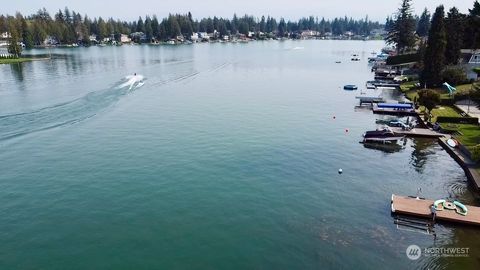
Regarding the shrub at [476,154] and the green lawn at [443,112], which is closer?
the shrub at [476,154]

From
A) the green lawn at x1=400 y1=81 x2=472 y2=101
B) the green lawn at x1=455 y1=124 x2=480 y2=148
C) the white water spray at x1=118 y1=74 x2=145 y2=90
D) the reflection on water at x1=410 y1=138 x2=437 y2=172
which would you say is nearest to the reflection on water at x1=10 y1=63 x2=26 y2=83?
the white water spray at x1=118 y1=74 x2=145 y2=90

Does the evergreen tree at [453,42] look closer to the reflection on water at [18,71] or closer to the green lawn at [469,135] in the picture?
the green lawn at [469,135]

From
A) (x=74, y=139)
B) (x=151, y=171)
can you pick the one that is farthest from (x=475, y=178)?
(x=74, y=139)

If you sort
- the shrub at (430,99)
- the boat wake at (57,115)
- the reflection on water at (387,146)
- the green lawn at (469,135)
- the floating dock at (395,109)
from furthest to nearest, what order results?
the floating dock at (395,109)
the shrub at (430,99)
the boat wake at (57,115)
the reflection on water at (387,146)
the green lawn at (469,135)

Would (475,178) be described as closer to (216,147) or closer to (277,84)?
(216,147)

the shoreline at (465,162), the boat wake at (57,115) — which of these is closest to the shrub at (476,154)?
the shoreline at (465,162)

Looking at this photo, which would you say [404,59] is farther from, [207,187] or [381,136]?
[207,187]

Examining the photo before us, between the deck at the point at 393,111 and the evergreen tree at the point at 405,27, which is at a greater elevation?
the evergreen tree at the point at 405,27
